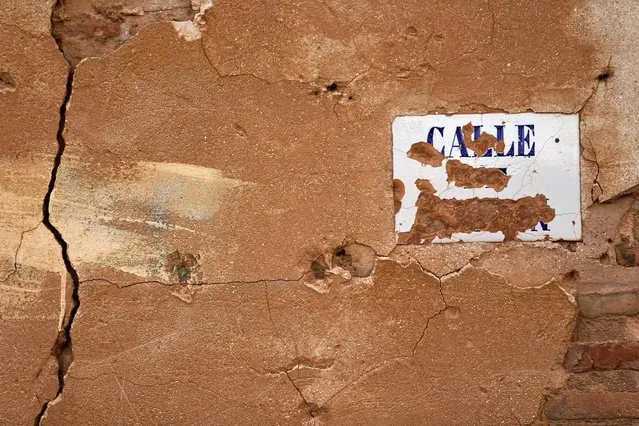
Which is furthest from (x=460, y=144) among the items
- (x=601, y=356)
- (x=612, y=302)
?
(x=601, y=356)

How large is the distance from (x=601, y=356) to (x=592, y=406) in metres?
0.20

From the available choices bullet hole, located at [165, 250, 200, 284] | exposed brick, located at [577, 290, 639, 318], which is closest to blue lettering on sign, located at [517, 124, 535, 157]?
exposed brick, located at [577, 290, 639, 318]

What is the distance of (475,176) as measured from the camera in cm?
224

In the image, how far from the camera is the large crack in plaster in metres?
2.23

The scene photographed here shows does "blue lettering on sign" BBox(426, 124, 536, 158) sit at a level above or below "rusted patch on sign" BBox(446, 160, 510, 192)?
above

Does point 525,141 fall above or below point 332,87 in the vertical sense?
below

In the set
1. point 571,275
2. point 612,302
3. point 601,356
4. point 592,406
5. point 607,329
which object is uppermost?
point 571,275

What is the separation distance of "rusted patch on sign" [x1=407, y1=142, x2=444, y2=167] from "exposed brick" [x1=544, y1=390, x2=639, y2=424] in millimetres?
1029

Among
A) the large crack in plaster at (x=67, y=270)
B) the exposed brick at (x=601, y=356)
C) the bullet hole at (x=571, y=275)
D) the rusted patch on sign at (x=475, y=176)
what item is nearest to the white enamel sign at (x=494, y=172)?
the rusted patch on sign at (x=475, y=176)

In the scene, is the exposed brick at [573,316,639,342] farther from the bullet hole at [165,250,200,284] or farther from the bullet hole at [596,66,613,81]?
the bullet hole at [165,250,200,284]

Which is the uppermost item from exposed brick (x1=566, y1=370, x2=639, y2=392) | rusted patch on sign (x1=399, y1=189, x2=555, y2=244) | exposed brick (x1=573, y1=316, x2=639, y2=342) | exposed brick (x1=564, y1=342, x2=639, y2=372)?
rusted patch on sign (x1=399, y1=189, x2=555, y2=244)

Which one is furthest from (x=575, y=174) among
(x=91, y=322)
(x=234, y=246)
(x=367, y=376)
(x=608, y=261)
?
(x=91, y=322)

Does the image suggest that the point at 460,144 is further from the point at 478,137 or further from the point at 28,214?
the point at 28,214

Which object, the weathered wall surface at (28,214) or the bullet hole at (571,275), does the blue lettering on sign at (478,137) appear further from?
the weathered wall surface at (28,214)
